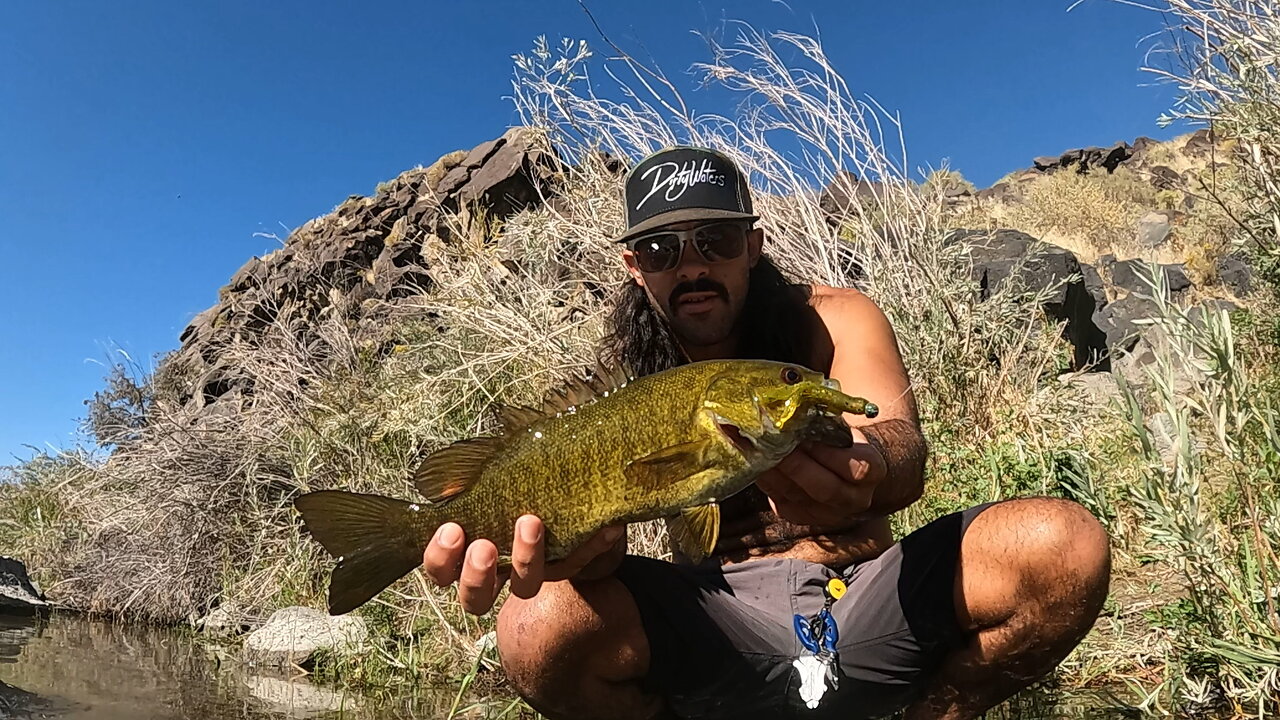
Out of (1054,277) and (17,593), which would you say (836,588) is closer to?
(1054,277)

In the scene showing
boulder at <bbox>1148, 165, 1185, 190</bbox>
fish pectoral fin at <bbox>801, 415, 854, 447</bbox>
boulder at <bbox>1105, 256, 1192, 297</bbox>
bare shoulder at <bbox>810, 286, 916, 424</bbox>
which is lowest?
fish pectoral fin at <bbox>801, 415, 854, 447</bbox>

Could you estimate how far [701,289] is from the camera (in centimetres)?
321

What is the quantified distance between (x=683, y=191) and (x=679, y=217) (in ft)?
0.43

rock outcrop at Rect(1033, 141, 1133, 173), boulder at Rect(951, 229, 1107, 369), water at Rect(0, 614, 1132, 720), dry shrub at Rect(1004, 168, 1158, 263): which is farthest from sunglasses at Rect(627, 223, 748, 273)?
rock outcrop at Rect(1033, 141, 1133, 173)

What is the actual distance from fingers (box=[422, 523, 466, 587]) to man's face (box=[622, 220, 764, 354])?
1.34 metres

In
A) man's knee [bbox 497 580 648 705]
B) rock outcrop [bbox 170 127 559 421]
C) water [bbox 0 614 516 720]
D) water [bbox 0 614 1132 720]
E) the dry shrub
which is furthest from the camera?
the dry shrub

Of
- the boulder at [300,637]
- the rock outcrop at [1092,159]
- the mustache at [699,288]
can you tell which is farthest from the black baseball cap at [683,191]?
the rock outcrop at [1092,159]

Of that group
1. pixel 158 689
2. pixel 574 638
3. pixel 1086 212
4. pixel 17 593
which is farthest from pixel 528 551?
pixel 1086 212

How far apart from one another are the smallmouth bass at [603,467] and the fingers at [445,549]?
27mm

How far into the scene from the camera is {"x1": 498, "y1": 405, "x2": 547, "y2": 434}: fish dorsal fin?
233cm

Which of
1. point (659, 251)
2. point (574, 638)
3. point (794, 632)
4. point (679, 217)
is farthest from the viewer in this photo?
point (659, 251)

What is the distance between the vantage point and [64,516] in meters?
11.3

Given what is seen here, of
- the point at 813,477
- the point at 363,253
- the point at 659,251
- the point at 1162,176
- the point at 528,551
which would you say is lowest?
the point at 528,551

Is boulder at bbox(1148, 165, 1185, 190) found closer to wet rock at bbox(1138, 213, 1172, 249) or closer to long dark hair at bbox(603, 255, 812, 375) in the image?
wet rock at bbox(1138, 213, 1172, 249)
